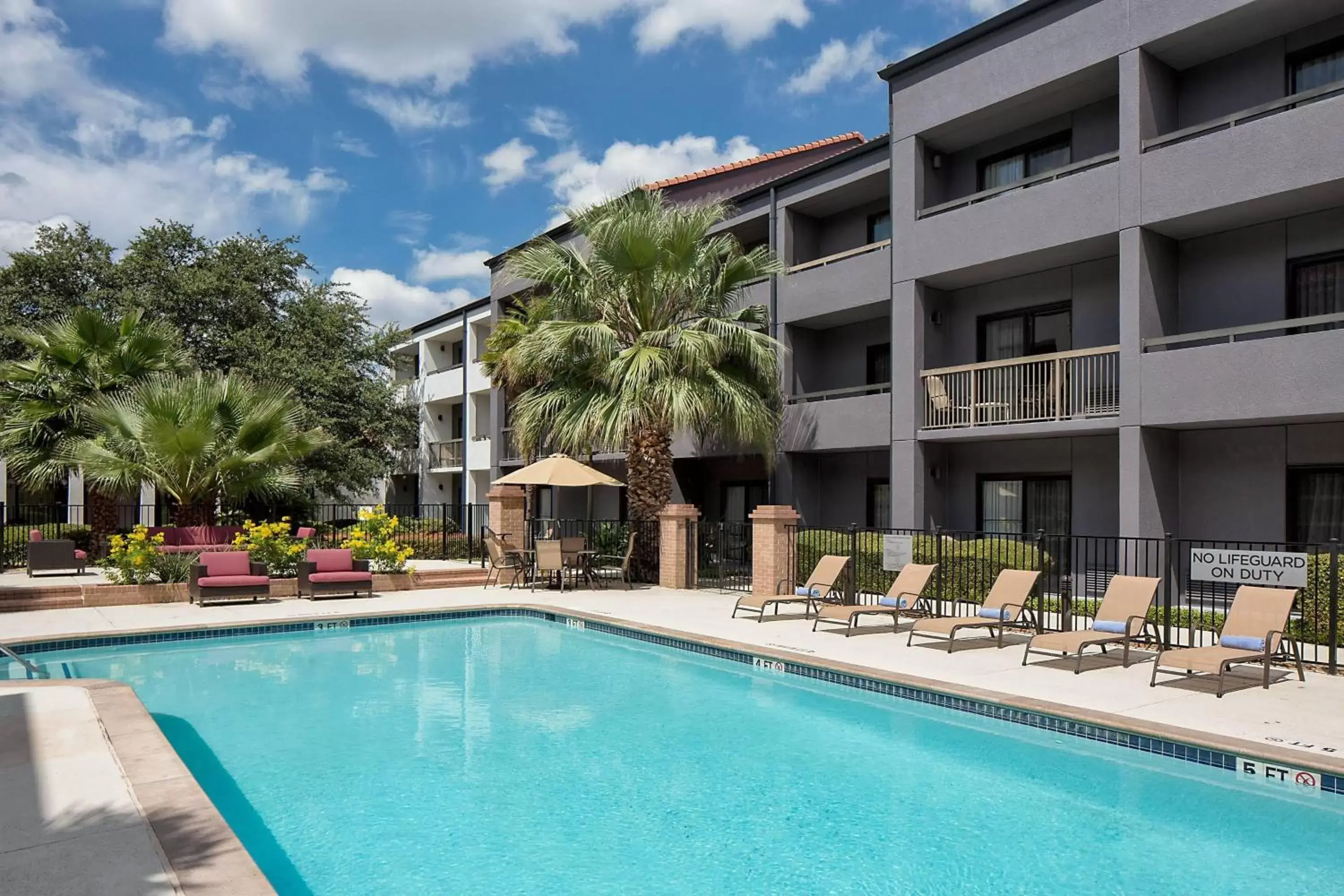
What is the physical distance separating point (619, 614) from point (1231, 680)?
27.4 feet

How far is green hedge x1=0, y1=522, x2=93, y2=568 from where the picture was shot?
22234 millimetres

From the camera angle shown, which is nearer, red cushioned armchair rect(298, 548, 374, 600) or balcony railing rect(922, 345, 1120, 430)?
balcony railing rect(922, 345, 1120, 430)

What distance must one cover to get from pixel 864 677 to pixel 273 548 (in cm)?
1228

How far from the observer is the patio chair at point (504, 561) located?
1928 centimetres

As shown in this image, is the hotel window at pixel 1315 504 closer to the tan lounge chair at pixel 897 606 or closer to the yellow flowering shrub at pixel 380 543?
the tan lounge chair at pixel 897 606

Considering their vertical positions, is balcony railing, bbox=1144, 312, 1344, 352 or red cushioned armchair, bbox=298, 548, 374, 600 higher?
balcony railing, bbox=1144, 312, 1344, 352

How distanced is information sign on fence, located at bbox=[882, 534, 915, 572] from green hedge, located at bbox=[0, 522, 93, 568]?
18.5 metres

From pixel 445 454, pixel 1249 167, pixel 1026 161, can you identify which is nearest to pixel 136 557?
pixel 1026 161

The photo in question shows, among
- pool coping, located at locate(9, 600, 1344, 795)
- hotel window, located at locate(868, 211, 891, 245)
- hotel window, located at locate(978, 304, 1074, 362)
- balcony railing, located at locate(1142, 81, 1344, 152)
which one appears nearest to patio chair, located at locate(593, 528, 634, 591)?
pool coping, located at locate(9, 600, 1344, 795)

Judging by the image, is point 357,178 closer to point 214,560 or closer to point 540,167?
point 540,167

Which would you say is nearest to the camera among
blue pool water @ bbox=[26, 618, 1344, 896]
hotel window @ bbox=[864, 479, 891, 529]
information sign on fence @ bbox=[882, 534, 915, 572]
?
blue pool water @ bbox=[26, 618, 1344, 896]

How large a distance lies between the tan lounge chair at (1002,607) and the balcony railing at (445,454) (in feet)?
92.2

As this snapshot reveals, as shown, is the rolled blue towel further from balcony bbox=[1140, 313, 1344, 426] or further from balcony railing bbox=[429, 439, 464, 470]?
balcony railing bbox=[429, 439, 464, 470]

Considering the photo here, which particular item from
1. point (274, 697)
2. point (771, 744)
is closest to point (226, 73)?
point (274, 697)
